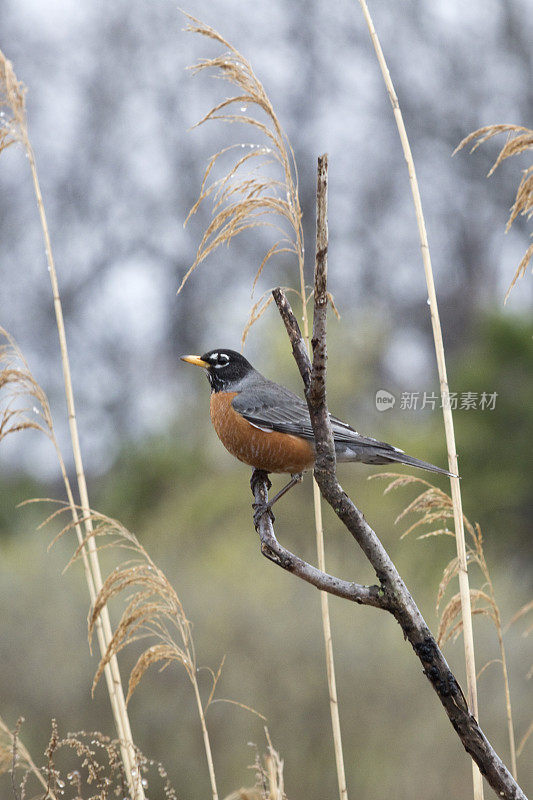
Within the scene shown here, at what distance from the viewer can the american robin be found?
2123mm

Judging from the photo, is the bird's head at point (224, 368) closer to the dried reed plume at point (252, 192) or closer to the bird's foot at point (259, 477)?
the bird's foot at point (259, 477)

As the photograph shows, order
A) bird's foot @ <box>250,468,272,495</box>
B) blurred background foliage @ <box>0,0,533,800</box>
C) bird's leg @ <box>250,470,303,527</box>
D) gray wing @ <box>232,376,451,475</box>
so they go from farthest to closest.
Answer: blurred background foliage @ <box>0,0,533,800</box>
bird's foot @ <box>250,468,272,495</box>
gray wing @ <box>232,376,451,475</box>
bird's leg @ <box>250,470,303,527</box>

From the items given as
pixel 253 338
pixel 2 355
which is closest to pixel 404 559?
pixel 253 338

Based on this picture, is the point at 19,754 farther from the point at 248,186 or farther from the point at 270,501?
the point at 248,186

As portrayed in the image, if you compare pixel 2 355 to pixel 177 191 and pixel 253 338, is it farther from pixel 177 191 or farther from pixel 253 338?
pixel 177 191

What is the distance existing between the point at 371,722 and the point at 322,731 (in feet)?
1.12

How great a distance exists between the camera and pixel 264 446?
2.22 meters

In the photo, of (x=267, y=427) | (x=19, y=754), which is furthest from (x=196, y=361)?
(x=19, y=754)

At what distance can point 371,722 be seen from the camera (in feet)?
16.1

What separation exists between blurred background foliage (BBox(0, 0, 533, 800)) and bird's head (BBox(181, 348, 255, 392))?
9.41ft

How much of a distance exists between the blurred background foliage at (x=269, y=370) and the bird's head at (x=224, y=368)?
113 inches

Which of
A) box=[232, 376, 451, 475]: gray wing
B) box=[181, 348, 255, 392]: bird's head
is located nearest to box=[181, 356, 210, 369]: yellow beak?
box=[181, 348, 255, 392]: bird's head

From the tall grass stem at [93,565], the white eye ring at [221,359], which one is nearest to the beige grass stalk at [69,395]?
the tall grass stem at [93,565]

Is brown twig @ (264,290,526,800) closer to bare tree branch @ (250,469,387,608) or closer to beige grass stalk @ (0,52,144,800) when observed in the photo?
bare tree branch @ (250,469,387,608)
